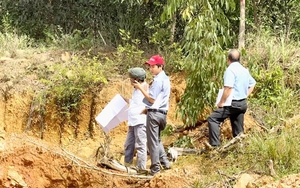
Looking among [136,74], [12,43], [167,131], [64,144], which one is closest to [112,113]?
[136,74]

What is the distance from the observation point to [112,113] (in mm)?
7109

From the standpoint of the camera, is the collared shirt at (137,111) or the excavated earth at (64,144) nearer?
the excavated earth at (64,144)

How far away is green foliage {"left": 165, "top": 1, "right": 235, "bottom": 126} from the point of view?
7.24 metres

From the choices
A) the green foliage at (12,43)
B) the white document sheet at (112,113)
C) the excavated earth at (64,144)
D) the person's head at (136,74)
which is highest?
the green foliage at (12,43)

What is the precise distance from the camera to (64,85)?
9.49 meters

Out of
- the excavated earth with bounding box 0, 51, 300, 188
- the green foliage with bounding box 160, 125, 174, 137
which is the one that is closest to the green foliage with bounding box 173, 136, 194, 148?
the excavated earth with bounding box 0, 51, 300, 188

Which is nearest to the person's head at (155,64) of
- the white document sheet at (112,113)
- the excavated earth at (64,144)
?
the white document sheet at (112,113)

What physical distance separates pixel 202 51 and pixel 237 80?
0.85m

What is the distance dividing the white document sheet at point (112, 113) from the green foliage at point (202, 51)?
1.07 m

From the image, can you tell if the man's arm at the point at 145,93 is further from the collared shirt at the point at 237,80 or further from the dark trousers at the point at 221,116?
the collared shirt at the point at 237,80

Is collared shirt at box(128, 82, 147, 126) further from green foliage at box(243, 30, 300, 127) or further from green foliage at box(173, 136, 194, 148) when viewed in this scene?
green foliage at box(243, 30, 300, 127)

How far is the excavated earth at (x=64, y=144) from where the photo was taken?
21.8 feet

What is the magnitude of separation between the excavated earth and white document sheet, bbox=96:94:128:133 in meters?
0.60

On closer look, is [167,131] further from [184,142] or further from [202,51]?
[202,51]
